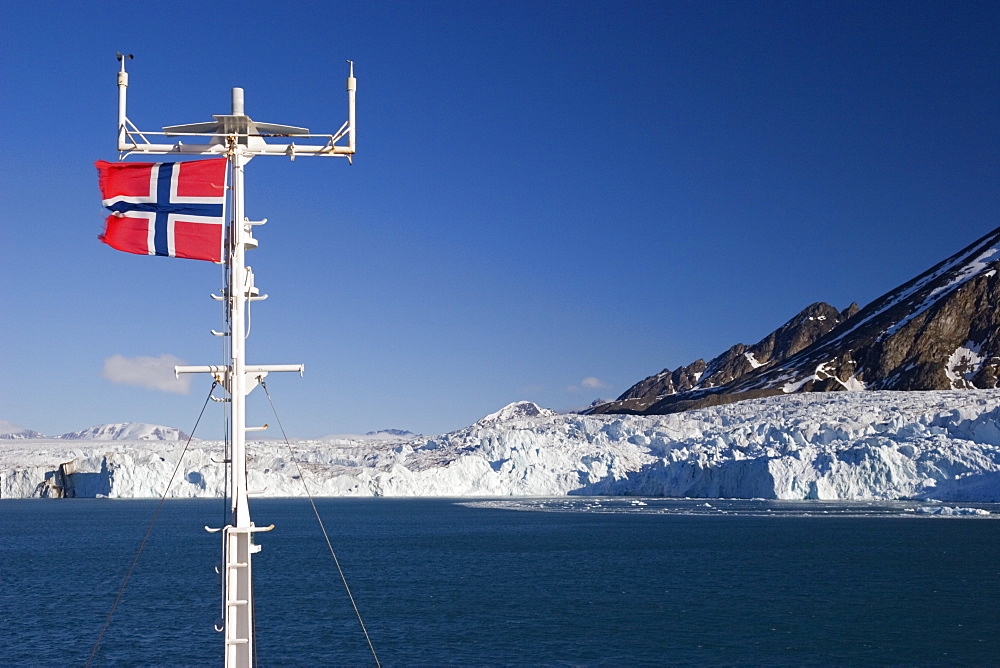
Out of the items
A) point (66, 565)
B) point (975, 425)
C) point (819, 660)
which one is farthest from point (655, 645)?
point (975, 425)

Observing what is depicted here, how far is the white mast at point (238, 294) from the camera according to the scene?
813 centimetres

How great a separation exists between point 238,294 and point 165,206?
0.98 metres

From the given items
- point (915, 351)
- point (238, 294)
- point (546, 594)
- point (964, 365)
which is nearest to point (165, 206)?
point (238, 294)

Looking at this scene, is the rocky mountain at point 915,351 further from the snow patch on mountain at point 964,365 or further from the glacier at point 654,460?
the glacier at point 654,460

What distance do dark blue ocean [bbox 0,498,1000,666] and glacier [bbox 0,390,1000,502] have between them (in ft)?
19.8

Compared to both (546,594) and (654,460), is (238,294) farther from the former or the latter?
(654,460)

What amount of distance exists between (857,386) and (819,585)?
95.9 metres

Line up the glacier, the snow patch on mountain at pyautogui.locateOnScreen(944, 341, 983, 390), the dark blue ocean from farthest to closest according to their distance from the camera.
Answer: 1. the snow patch on mountain at pyautogui.locateOnScreen(944, 341, 983, 390)
2. the glacier
3. the dark blue ocean

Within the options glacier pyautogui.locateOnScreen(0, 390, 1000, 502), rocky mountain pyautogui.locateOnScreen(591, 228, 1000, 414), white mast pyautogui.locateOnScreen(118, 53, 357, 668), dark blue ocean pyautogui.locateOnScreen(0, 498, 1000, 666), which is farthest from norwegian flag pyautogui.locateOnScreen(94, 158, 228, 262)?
rocky mountain pyautogui.locateOnScreen(591, 228, 1000, 414)

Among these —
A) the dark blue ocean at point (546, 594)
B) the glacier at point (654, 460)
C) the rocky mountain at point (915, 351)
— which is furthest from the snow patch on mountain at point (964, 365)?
the dark blue ocean at point (546, 594)

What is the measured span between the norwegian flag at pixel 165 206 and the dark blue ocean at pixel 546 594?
41.8 ft

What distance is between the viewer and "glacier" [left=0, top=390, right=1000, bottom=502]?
2222 inches

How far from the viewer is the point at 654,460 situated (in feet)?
233

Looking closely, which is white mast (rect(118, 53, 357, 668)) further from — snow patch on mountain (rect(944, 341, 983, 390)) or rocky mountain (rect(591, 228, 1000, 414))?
snow patch on mountain (rect(944, 341, 983, 390))
